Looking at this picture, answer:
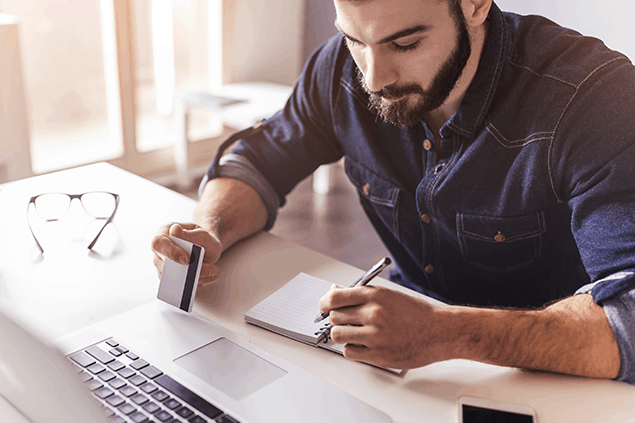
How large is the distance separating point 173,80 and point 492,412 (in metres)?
2.94

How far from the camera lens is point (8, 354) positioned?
420 millimetres

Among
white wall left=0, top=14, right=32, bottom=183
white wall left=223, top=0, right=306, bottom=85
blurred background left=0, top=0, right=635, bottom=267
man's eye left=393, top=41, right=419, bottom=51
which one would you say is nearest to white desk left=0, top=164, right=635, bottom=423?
man's eye left=393, top=41, right=419, bottom=51

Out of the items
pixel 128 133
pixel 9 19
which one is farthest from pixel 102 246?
pixel 128 133

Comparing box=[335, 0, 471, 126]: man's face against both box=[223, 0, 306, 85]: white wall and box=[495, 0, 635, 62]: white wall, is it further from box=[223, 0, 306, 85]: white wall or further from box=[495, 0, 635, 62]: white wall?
box=[223, 0, 306, 85]: white wall

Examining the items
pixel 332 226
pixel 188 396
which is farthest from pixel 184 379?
pixel 332 226

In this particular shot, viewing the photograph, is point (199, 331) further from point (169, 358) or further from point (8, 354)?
point (8, 354)

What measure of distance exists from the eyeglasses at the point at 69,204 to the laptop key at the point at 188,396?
1.67 ft

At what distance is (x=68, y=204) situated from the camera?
1.17 metres

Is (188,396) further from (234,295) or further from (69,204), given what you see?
(69,204)

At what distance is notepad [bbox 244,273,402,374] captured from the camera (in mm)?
766

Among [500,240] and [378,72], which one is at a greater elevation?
[378,72]

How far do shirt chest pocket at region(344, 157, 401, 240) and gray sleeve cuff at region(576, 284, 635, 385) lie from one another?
49 cm

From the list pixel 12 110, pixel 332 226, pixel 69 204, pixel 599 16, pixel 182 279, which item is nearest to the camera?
pixel 182 279

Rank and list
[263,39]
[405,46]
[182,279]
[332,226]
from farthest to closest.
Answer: [263,39], [332,226], [405,46], [182,279]
